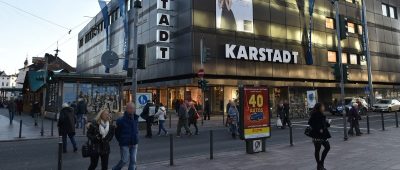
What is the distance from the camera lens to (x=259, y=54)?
33.8 meters

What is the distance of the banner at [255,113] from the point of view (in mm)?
10648

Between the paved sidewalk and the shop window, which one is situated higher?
the shop window

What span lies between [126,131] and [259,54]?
2832 centimetres

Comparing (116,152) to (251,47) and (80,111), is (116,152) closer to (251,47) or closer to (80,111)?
(80,111)

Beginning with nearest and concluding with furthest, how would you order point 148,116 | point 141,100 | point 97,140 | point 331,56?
point 97,140, point 148,116, point 141,100, point 331,56

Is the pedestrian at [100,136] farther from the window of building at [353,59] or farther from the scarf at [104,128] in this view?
the window of building at [353,59]

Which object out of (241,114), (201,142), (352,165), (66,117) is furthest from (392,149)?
(66,117)

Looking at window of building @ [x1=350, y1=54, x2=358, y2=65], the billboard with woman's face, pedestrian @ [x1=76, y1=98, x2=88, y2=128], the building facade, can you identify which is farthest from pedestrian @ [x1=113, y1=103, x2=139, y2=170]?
window of building @ [x1=350, y1=54, x2=358, y2=65]

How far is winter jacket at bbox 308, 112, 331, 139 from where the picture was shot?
26.1 ft

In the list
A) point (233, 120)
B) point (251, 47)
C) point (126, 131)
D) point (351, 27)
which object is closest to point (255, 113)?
point (233, 120)

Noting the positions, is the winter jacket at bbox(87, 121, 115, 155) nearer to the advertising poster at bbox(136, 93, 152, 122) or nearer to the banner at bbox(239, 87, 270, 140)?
the banner at bbox(239, 87, 270, 140)

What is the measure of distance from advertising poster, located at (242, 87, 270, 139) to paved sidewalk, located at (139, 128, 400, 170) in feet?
2.28

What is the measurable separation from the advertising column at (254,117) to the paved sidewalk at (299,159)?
42 centimetres

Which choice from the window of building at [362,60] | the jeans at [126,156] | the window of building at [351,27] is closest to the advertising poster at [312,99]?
the jeans at [126,156]
